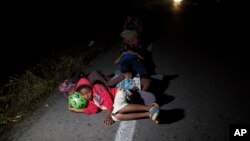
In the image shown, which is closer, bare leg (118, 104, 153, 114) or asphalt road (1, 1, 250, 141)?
asphalt road (1, 1, 250, 141)

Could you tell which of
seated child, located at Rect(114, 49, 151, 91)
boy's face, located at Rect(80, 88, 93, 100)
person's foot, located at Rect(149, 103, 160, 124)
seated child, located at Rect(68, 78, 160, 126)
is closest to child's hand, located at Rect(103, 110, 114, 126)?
seated child, located at Rect(68, 78, 160, 126)

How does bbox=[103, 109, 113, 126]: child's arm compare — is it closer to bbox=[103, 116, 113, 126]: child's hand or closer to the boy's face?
bbox=[103, 116, 113, 126]: child's hand

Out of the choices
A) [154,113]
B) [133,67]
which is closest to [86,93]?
[154,113]

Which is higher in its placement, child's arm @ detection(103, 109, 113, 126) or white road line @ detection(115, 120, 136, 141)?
child's arm @ detection(103, 109, 113, 126)

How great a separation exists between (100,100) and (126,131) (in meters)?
0.81

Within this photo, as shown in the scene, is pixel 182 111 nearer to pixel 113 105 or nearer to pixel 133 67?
pixel 113 105

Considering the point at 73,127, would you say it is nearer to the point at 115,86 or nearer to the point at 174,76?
the point at 115,86

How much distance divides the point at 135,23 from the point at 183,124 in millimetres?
4764

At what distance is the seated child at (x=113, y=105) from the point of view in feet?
15.7

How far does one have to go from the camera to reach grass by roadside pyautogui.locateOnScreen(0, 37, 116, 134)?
234 inches

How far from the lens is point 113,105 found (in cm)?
497

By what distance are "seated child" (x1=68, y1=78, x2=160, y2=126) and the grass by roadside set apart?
4.65ft

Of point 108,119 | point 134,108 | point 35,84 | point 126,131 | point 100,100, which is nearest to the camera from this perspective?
point 126,131

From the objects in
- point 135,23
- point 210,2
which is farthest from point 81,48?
point 210,2
